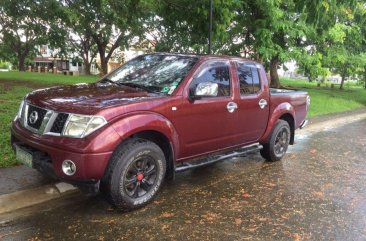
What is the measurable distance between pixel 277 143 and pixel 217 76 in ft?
7.37

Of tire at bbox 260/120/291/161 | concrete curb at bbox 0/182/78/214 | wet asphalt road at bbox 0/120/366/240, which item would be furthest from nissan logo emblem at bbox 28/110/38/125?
tire at bbox 260/120/291/161

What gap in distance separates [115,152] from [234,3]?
838 cm

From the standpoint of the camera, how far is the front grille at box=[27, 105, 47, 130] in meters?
4.54

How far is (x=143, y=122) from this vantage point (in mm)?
4605

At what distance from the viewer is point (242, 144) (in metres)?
6.42

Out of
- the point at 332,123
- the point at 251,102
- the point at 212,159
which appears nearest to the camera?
the point at 212,159

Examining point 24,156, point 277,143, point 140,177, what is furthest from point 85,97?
point 277,143

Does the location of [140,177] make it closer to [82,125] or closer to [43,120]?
[82,125]

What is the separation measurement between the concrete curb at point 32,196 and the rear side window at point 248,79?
9.47ft

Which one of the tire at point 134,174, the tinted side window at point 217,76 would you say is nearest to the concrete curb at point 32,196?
the tire at point 134,174

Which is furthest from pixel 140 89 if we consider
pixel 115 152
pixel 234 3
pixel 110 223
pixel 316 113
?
pixel 316 113

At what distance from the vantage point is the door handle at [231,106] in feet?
19.1

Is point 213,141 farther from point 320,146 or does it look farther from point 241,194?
point 320,146

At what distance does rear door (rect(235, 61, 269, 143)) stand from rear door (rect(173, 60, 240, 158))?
0.72 ft
